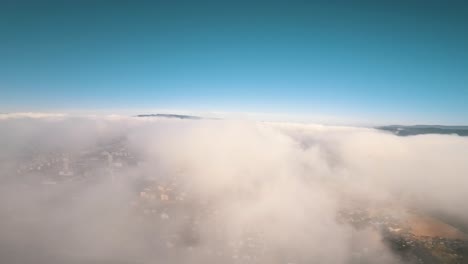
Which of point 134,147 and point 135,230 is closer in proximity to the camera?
point 135,230

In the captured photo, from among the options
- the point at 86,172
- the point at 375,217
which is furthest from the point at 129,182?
the point at 375,217

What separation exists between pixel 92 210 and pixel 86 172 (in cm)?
4130

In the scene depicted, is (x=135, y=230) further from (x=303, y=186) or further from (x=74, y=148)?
(x=74, y=148)

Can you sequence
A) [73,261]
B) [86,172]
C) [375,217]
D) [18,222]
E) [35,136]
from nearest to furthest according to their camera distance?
[73,261]
[18,222]
[375,217]
[86,172]
[35,136]

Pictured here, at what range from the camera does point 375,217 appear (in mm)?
78250

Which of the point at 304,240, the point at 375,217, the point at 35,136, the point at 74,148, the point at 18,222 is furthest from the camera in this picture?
the point at 35,136

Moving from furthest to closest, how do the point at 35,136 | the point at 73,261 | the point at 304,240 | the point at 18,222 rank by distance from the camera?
the point at 35,136 < the point at 18,222 < the point at 304,240 < the point at 73,261

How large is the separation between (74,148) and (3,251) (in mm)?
112170

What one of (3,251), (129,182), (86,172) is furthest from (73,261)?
(86,172)

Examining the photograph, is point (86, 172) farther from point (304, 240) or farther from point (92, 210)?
point (304, 240)

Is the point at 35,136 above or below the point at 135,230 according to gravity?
above

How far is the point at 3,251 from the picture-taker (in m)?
51.8

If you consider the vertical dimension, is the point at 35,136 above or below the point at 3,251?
above

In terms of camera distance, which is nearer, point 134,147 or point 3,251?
point 3,251
